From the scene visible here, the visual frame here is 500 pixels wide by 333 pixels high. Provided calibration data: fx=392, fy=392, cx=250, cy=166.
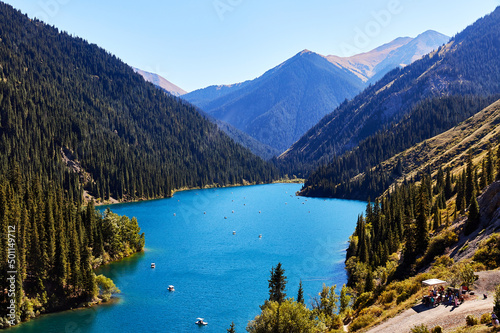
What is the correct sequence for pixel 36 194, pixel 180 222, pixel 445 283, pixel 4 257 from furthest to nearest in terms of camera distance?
A: pixel 180 222, pixel 36 194, pixel 4 257, pixel 445 283

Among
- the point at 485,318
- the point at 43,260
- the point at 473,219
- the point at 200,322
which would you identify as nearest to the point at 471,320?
the point at 485,318

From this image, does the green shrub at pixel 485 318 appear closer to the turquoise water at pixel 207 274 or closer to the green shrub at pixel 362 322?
the green shrub at pixel 362 322

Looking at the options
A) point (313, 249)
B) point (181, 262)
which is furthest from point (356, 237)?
point (181, 262)

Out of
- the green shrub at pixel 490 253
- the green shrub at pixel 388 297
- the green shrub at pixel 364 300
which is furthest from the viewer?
the green shrub at pixel 364 300

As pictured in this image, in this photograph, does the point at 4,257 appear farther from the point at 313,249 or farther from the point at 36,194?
the point at 313,249

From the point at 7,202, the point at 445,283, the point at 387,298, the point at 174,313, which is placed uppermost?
the point at 7,202

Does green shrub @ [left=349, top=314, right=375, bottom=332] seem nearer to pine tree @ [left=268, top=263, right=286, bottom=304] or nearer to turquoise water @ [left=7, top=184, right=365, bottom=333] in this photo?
pine tree @ [left=268, top=263, right=286, bottom=304]

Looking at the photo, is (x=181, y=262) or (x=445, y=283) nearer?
(x=445, y=283)

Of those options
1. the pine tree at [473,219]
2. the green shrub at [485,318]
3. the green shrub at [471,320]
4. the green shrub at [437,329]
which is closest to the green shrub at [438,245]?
the pine tree at [473,219]

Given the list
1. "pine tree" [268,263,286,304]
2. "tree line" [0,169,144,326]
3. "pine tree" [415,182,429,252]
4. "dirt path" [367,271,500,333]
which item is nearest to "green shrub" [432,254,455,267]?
"pine tree" [415,182,429,252]
